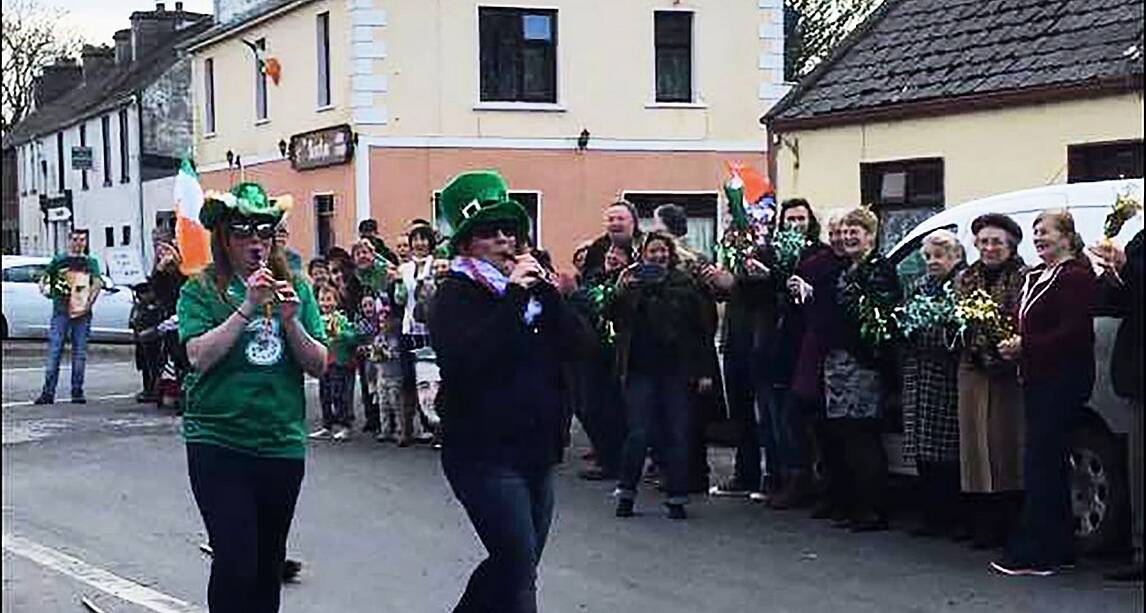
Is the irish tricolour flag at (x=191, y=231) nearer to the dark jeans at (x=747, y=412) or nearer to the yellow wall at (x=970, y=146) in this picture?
the dark jeans at (x=747, y=412)

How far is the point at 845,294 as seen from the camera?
1030 centimetres

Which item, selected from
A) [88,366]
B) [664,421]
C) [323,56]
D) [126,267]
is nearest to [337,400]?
[664,421]

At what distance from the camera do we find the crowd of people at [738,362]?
648 centimetres

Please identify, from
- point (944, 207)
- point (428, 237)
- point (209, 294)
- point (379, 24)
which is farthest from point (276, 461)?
point (379, 24)

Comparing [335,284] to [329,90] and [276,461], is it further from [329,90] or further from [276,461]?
[329,90]

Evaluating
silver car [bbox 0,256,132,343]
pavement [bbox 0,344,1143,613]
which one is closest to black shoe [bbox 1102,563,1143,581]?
pavement [bbox 0,344,1143,613]

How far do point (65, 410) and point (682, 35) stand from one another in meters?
17.1

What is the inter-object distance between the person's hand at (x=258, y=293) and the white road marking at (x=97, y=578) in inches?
104

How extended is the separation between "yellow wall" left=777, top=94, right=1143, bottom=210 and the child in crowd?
235 inches

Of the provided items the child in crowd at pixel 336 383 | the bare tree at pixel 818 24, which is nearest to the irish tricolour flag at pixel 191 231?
the child in crowd at pixel 336 383

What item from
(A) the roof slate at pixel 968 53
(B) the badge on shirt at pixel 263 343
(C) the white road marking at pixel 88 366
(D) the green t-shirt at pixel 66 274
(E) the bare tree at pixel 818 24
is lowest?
(C) the white road marking at pixel 88 366

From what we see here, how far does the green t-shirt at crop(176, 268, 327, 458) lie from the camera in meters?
6.46

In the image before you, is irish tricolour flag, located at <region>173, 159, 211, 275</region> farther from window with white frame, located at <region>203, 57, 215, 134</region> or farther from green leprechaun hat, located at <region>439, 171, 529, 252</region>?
window with white frame, located at <region>203, 57, 215, 134</region>

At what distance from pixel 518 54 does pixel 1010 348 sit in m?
23.8
